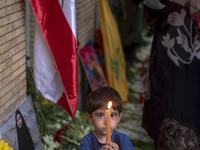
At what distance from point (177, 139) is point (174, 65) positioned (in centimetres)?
199

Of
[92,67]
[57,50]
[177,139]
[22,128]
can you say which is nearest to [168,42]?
[57,50]

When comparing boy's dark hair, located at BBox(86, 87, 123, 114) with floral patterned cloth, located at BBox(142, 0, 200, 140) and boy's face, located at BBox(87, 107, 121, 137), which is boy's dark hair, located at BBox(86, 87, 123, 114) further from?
floral patterned cloth, located at BBox(142, 0, 200, 140)

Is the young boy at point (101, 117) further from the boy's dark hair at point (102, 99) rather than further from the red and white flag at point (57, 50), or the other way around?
the red and white flag at point (57, 50)

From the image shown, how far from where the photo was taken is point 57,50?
3125mm

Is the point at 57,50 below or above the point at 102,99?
above

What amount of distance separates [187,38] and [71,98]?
1803 millimetres

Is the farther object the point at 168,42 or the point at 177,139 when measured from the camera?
the point at 168,42

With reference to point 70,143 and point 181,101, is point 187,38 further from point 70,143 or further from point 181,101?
point 70,143

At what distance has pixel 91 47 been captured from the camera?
647 centimetres

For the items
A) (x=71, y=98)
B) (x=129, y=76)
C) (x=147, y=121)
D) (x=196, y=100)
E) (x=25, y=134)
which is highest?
(x=71, y=98)

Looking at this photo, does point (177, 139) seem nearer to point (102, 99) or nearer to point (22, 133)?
point (102, 99)

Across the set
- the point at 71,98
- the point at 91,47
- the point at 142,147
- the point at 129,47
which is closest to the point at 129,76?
the point at 129,47

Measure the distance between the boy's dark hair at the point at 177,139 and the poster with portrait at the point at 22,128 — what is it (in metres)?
1.33

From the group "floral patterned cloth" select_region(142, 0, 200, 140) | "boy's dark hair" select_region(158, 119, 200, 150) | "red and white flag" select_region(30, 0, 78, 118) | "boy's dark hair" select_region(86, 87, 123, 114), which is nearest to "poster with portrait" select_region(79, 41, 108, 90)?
"floral patterned cloth" select_region(142, 0, 200, 140)
